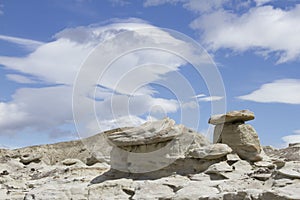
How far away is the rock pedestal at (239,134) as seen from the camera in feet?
64.7

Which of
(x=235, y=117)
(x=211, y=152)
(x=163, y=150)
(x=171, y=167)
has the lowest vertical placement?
(x=171, y=167)

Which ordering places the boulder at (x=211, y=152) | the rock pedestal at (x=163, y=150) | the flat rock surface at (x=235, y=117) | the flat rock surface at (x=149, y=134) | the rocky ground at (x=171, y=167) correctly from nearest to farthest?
the rocky ground at (x=171, y=167) < the boulder at (x=211, y=152) < the rock pedestal at (x=163, y=150) < the flat rock surface at (x=149, y=134) < the flat rock surface at (x=235, y=117)

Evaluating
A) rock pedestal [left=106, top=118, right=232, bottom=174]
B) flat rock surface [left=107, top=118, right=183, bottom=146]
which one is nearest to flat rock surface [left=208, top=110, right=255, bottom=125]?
rock pedestal [left=106, top=118, right=232, bottom=174]

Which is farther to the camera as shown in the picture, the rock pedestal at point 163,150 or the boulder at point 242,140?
the boulder at point 242,140

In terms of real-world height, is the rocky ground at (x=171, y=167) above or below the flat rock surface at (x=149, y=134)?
below

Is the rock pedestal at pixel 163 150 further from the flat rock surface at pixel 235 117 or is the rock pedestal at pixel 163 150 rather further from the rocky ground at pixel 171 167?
the flat rock surface at pixel 235 117

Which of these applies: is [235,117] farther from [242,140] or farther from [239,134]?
[242,140]

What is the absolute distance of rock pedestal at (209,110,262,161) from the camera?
19734 mm

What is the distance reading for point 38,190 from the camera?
62.7 ft

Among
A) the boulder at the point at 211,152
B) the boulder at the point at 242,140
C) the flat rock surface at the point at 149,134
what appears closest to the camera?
the boulder at the point at 211,152

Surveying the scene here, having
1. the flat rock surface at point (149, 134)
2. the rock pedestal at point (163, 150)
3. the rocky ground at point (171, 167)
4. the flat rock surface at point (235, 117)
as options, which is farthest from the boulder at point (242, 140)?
the flat rock surface at point (149, 134)


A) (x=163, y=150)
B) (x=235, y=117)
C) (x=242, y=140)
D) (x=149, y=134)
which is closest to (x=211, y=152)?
(x=242, y=140)

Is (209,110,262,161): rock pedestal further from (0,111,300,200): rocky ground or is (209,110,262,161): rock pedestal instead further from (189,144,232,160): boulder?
(189,144,232,160): boulder

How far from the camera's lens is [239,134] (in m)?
20.0
